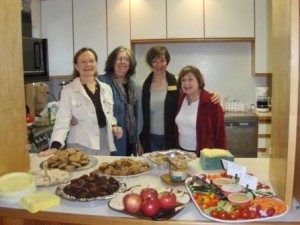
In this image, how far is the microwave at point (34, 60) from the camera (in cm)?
281

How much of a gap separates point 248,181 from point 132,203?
50cm

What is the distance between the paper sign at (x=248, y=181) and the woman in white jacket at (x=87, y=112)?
110 cm

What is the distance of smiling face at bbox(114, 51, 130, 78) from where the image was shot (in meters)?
2.55

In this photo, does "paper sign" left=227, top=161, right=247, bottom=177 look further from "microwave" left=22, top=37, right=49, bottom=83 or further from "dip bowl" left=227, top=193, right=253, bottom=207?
"microwave" left=22, top=37, right=49, bottom=83

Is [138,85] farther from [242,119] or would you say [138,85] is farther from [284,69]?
[284,69]

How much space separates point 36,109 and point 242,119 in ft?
7.02

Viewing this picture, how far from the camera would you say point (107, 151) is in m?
2.42

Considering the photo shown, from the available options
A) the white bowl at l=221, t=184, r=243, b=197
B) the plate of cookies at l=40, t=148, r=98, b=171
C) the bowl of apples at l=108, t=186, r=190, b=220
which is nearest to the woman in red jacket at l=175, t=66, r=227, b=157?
the plate of cookies at l=40, t=148, r=98, b=171

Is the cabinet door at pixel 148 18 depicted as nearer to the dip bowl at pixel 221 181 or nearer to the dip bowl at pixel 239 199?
the dip bowl at pixel 221 181

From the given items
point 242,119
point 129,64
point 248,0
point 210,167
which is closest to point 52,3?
point 129,64

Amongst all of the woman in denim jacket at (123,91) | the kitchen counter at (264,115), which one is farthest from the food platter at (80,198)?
the kitchen counter at (264,115)

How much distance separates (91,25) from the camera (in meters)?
3.72

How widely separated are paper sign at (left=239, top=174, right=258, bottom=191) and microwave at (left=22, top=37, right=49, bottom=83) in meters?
2.03

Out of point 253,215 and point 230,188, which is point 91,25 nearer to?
point 230,188
